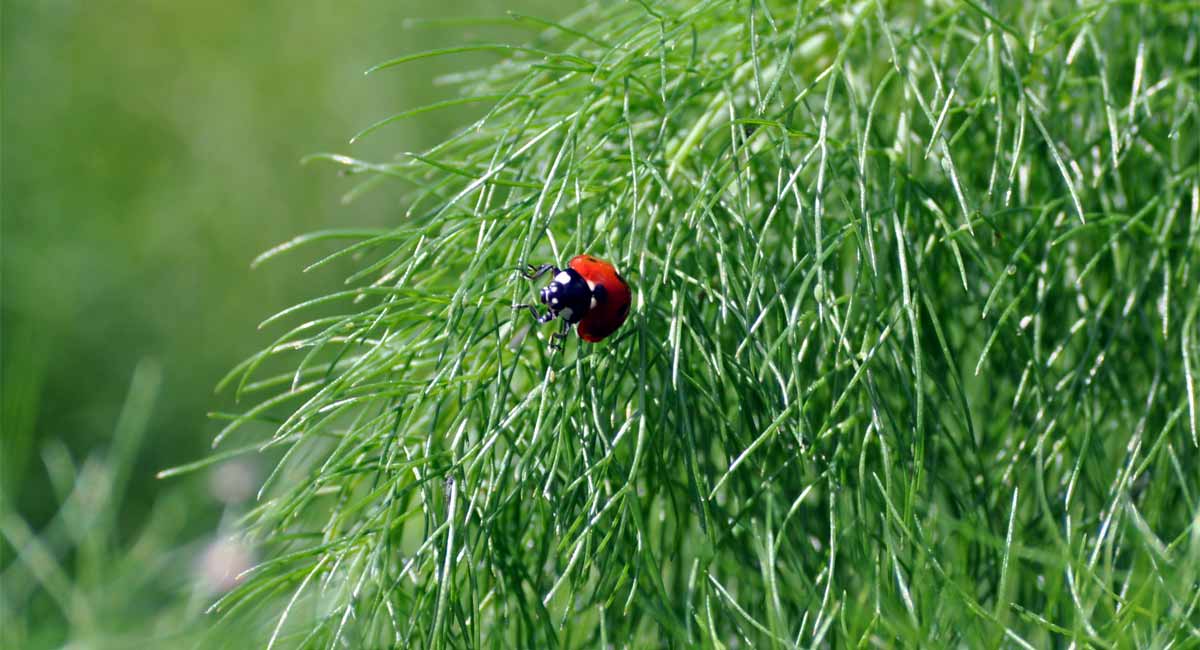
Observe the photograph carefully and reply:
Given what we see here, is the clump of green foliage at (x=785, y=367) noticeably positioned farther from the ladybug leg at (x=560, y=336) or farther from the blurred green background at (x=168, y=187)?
the blurred green background at (x=168, y=187)

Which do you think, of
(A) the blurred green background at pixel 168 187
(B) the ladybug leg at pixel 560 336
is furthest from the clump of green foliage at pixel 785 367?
(A) the blurred green background at pixel 168 187

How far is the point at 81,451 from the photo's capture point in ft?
7.00

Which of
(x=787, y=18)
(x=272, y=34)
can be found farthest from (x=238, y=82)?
(x=787, y=18)

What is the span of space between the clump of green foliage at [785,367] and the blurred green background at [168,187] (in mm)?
1396

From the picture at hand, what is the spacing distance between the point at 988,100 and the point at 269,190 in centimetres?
189

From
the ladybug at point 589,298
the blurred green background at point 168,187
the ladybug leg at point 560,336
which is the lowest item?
the blurred green background at point 168,187

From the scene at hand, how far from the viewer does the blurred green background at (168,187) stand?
6.98 ft

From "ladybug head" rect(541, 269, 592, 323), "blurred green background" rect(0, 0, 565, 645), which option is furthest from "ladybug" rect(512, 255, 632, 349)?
"blurred green background" rect(0, 0, 565, 645)

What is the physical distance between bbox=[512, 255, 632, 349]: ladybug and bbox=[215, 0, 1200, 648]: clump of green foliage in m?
0.02

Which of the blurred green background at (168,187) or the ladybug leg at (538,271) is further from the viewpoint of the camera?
the blurred green background at (168,187)

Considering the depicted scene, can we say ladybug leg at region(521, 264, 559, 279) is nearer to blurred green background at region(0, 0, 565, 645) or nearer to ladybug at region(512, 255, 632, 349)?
ladybug at region(512, 255, 632, 349)

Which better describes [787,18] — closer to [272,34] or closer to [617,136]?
[617,136]

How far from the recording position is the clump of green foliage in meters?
0.55

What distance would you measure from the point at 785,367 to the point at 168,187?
6.42 ft
